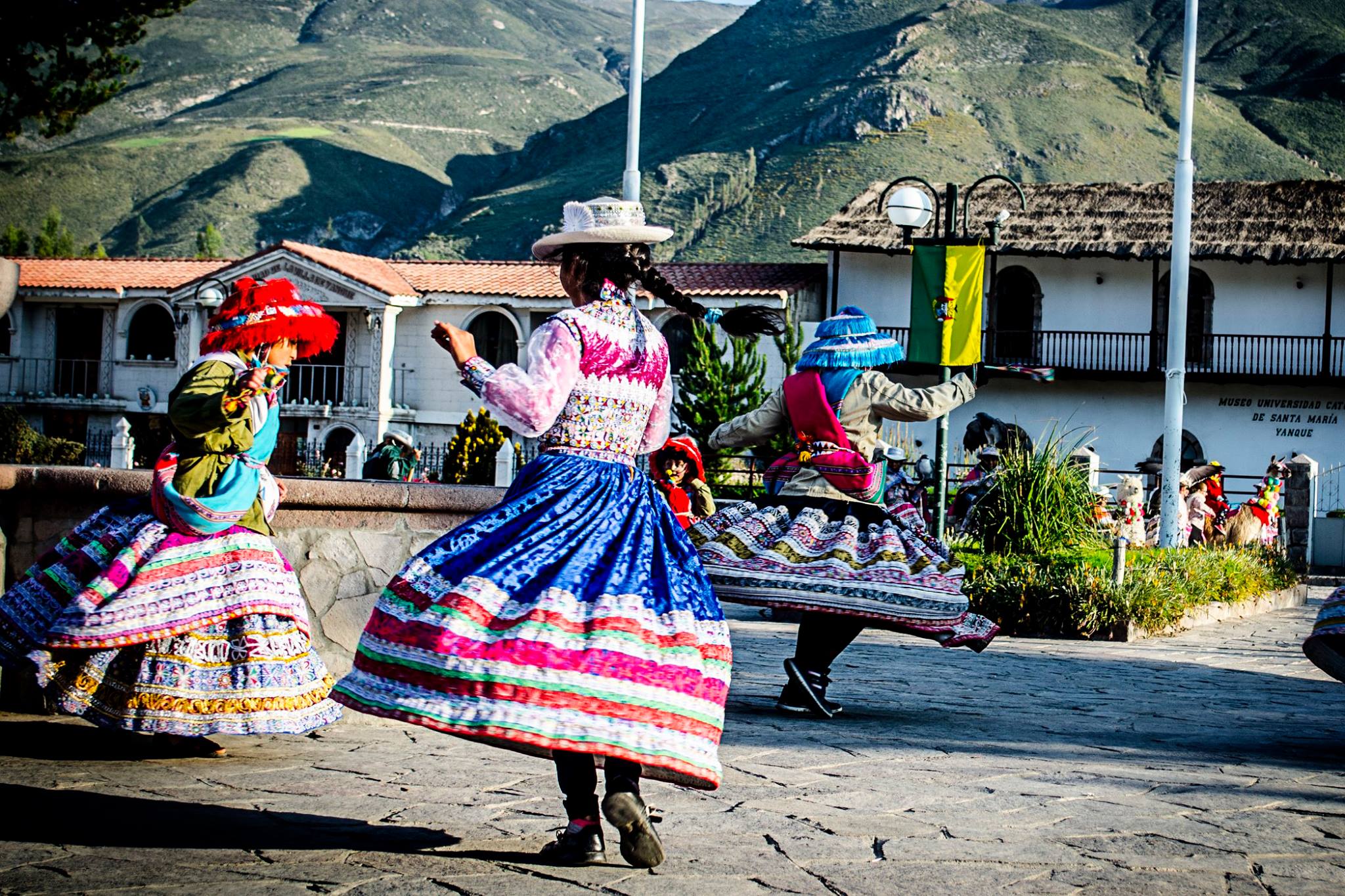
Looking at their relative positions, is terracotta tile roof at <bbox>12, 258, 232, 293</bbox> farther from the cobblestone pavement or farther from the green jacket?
the cobblestone pavement

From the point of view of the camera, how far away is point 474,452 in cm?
2588

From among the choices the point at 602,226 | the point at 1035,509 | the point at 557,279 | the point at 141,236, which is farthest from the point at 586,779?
the point at 141,236

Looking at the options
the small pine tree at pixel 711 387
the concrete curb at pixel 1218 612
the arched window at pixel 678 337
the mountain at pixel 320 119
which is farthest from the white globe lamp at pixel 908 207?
the mountain at pixel 320 119

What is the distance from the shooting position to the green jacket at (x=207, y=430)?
5.34 m

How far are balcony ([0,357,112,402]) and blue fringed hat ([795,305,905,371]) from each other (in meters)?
33.0

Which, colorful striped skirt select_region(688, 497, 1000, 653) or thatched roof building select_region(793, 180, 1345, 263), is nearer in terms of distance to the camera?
colorful striped skirt select_region(688, 497, 1000, 653)

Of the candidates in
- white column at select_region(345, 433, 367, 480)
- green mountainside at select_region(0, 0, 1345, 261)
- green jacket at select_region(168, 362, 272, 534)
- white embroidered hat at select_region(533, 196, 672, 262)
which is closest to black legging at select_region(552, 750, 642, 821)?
white embroidered hat at select_region(533, 196, 672, 262)

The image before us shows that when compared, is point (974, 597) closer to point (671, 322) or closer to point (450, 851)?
point (450, 851)

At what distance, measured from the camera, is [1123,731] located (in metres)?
6.63

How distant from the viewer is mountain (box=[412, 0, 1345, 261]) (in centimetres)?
7275

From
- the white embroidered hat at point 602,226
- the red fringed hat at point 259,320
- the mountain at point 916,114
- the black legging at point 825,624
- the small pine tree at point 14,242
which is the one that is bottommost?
the black legging at point 825,624

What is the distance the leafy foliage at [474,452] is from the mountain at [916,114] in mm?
41419

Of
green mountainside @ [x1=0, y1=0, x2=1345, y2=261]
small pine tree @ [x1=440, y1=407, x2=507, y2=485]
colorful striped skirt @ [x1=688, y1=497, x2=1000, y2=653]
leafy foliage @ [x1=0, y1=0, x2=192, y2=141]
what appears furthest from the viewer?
green mountainside @ [x1=0, y1=0, x2=1345, y2=261]

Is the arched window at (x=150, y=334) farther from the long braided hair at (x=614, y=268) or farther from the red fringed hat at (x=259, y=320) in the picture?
the long braided hair at (x=614, y=268)
